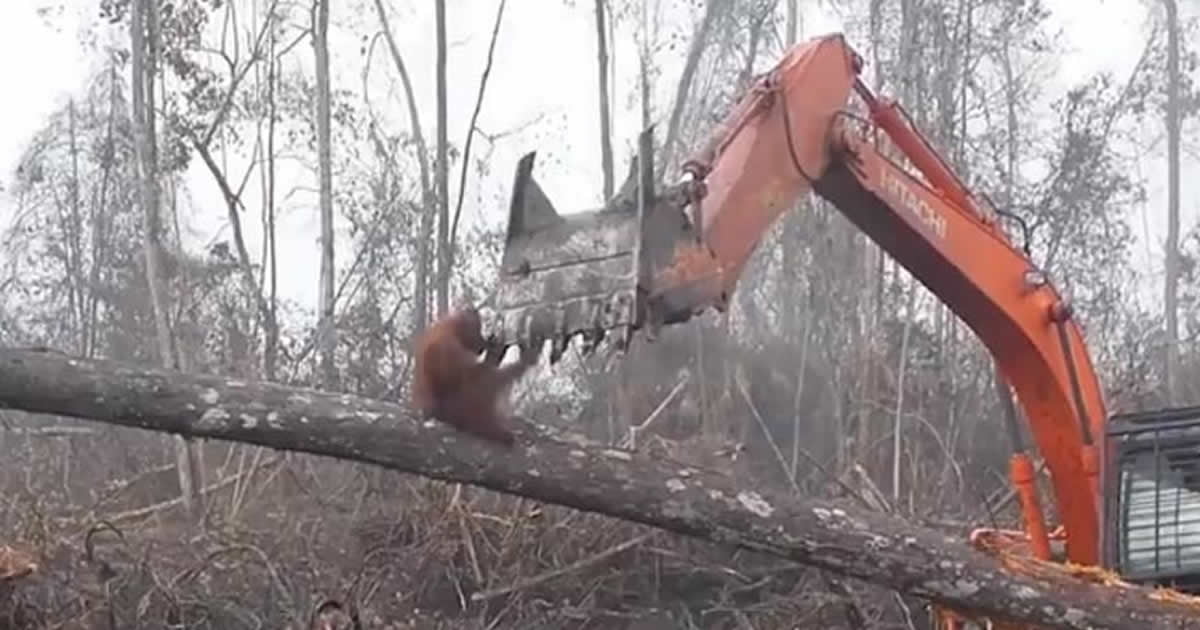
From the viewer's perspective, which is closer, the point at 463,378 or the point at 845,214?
the point at 463,378

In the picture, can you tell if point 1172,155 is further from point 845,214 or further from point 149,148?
point 845,214

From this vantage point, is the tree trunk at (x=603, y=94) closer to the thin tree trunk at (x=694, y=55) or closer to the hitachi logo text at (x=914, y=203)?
the thin tree trunk at (x=694, y=55)

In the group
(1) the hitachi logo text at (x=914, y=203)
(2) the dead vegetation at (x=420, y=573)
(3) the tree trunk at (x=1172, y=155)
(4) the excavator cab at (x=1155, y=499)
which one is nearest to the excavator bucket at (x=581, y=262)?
(1) the hitachi logo text at (x=914, y=203)

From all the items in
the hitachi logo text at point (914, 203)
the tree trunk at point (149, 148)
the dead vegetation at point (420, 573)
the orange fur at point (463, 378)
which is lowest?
the dead vegetation at point (420, 573)

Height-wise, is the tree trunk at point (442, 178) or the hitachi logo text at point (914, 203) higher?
the tree trunk at point (442, 178)

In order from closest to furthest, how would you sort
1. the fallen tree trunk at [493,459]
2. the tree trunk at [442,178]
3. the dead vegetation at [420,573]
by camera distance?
the fallen tree trunk at [493,459]
the dead vegetation at [420,573]
the tree trunk at [442,178]

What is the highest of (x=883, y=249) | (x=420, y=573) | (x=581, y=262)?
(x=883, y=249)

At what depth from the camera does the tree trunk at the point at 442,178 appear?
2033 cm

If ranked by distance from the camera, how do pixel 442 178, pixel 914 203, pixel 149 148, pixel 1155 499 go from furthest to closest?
pixel 442 178
pixel 149 148
pixel 1155 499
pixel 914 203

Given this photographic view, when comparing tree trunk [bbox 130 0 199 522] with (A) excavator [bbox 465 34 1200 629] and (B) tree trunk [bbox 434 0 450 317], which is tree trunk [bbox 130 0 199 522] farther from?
(A) excavator [bbox 465 34 1200 629]

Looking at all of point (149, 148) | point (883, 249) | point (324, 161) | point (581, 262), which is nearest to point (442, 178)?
point (324, 161)

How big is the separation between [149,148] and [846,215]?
13.1m

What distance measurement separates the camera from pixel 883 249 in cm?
641

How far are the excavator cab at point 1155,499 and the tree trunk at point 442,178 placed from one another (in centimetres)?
1363
